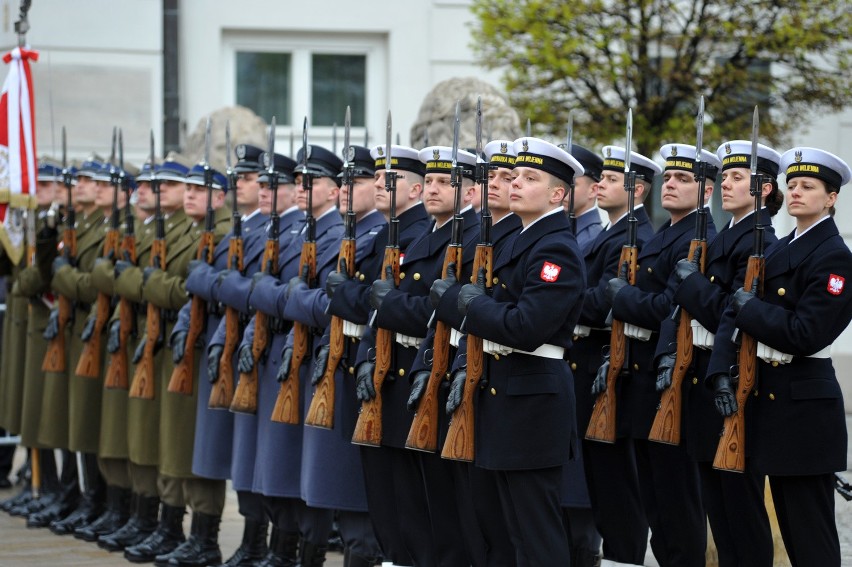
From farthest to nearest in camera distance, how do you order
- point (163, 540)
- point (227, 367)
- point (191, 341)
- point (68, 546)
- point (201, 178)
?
point (68, 546), point (201, 178), point (163, 540), point (191, 341), point (227, 367)

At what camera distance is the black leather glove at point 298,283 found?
24.3 feet

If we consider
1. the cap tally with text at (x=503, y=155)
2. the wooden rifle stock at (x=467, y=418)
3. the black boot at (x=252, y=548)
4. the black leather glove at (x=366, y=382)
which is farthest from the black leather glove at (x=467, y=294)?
the black boot at (x=252, y=548)

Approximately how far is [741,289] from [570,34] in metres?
6.06

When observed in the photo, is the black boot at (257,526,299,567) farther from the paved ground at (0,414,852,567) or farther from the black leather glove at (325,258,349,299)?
the black leather glove at (325,258,349,299)

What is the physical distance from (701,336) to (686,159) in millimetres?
903

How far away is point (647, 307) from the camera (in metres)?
6.76

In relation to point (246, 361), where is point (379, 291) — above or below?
above

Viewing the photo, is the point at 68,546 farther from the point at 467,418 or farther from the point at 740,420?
the point at 740,420

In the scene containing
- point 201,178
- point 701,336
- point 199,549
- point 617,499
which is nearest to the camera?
point 701,336

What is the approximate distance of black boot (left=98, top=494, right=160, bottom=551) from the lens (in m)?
8.82

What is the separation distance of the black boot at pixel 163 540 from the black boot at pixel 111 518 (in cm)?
54

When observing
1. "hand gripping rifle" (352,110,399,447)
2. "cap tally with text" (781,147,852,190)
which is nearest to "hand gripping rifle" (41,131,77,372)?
"hand gripping rifle" (352,110,399,447)

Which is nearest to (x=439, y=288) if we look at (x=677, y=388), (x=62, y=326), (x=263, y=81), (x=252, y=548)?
(x=677, y=388)

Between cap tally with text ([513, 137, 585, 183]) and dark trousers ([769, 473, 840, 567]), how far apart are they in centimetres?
141
